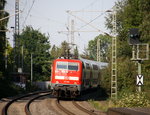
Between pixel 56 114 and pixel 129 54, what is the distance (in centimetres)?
1851

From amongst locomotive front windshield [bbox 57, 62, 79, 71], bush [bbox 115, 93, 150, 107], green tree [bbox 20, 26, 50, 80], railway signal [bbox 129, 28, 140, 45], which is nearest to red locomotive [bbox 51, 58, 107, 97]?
locomotive front windshield [bbox 57, 62, 79, 71]

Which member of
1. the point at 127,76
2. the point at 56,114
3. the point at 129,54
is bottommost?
Answer: the point at 56,114

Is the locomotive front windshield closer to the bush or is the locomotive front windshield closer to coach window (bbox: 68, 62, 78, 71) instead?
coach window (bbox: 68, 62, 78, 71)

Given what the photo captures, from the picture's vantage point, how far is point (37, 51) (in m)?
62.2

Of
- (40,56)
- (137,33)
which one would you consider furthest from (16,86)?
(40,56)

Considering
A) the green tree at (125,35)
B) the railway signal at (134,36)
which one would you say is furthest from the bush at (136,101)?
the green tree at (125,35)

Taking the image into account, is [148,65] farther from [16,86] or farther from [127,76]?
[16,86]

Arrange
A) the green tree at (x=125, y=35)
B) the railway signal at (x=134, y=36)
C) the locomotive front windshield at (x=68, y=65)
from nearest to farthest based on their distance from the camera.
A: the green tree at (x=125, y=35) → the railway signal at (x=134, y=36) → the locomotive front windshield at (x=68, y=65)

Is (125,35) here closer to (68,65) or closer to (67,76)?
(68,65)

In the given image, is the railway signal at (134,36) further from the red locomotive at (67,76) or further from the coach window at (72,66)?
the coach window at (72,66)

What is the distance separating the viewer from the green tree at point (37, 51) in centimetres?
5941

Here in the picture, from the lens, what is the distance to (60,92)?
78.2 ft

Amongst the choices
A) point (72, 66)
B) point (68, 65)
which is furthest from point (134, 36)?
point (68, 65)

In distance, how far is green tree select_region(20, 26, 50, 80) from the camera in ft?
195
